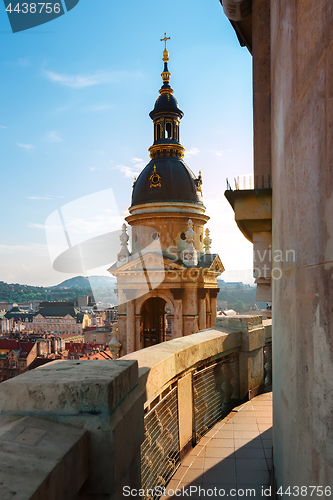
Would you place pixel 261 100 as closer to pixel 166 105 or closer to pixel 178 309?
pixel 178 309

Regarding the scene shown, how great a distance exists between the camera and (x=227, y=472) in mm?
4613

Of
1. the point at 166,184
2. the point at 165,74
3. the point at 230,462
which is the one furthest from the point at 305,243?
the point at 165,74

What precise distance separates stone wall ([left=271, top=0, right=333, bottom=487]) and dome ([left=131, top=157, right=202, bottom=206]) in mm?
25982

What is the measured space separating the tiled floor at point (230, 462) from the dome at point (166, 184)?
936 inches

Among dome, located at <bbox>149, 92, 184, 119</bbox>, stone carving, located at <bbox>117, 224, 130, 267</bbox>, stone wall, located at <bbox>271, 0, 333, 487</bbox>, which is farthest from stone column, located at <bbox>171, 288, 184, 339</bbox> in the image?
stone wall, located at <bbox>271, 0, 333, 487</bbox>

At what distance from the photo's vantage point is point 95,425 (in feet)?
8.22

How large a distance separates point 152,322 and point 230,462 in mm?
26010

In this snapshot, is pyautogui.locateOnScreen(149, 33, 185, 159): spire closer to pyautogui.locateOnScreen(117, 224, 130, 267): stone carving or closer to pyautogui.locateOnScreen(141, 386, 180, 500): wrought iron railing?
pyautogui.locateOnScreen(117, 224, 130, 267): stone carving

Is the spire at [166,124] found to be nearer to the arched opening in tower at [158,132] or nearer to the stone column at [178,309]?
the arched opening in tower at [158,132]

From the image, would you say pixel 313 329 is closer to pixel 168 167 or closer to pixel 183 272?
pixel 183 272

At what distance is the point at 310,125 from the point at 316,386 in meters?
1.43

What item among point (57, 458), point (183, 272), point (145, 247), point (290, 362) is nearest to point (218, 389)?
point (290, 362)

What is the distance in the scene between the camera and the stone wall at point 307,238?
86.3 inches

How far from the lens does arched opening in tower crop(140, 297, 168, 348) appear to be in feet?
96.3
